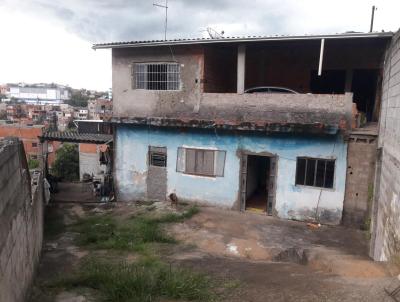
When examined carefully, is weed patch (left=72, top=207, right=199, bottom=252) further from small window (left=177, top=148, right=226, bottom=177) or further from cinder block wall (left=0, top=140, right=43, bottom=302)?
cinder block wall (left=0, top=140, right=43, bottom=302)

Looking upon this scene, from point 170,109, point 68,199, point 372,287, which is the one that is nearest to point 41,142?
point 68,199

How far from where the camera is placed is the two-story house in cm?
1035

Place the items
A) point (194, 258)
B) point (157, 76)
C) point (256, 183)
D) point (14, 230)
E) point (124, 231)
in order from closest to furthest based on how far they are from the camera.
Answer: point (14, 230) → point (194, 258) → point (124, 231) → point (157, 76) → point (256, 183)

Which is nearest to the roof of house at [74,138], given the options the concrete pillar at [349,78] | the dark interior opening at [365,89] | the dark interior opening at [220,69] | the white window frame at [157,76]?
the white window frame at [157,76]

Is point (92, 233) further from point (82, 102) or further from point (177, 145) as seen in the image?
point (82, 102)

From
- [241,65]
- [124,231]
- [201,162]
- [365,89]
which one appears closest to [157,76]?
[241,65]

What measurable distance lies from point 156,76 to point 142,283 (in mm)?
8370

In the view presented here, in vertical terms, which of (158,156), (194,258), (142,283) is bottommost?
(194,258)

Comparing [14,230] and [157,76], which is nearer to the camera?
[14,230]

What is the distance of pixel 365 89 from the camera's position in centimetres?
1434

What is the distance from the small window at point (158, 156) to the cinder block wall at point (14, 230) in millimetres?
6186

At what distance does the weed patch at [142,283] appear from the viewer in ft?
16.9

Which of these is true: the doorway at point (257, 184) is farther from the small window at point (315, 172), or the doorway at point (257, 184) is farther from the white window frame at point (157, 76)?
the white window frame at point (157, 76)

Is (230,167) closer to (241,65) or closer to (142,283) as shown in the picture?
(241,65)
